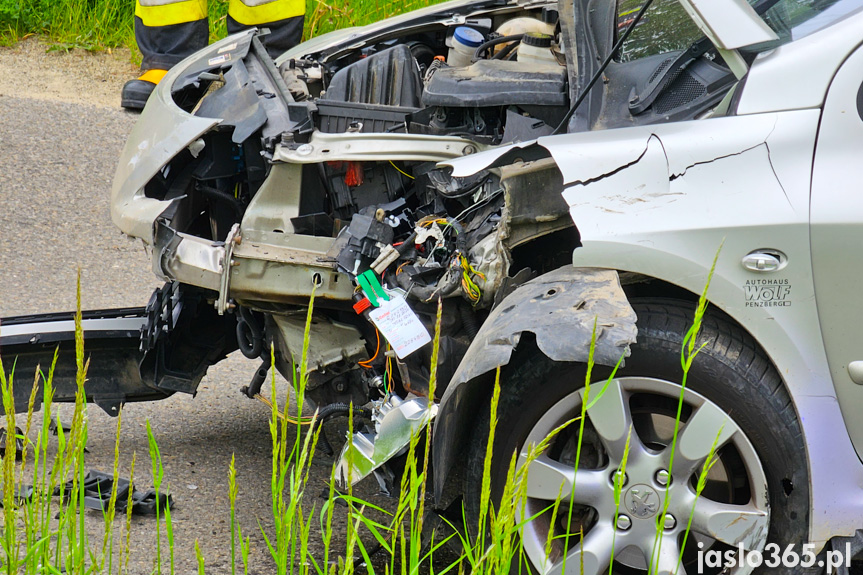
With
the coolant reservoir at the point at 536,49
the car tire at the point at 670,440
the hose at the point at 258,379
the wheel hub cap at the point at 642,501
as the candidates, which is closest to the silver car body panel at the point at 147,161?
the hose at the point at 258,379

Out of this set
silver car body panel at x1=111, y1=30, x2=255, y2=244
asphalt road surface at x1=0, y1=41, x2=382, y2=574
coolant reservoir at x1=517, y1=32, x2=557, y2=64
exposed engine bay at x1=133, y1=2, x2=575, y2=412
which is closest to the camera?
exposed engine bay at x1=133, y1=2, x2=575, y2=412

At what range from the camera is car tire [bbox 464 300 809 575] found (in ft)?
8.38

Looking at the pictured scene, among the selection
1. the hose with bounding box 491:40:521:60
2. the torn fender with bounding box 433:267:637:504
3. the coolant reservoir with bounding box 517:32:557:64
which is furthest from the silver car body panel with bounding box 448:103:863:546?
the hose with bounding box 491:40:521:60

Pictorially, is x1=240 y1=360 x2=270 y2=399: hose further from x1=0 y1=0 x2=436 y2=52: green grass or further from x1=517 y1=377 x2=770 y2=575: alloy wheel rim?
x1=0 y1=0 x2=436 y2=52: green grass

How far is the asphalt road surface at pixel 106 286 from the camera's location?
342cm

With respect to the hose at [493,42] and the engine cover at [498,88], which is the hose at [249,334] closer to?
the engine cover at [498,88]

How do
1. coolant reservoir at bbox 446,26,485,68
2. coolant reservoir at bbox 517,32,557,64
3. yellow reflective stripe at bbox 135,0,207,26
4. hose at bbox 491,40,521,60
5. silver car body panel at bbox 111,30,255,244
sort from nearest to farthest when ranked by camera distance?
1. silver car body panel at bbox 111,30,255,244
2. coolant reservoir at bbox 517,32,557,64
3. hose at bbox 491,40,521,60
4. coolant reservoir at bbox 446,26,485,68
5. yellow reflective stripe at bbox 135,0,207,26

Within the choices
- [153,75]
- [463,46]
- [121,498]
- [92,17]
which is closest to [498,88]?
[463,46]

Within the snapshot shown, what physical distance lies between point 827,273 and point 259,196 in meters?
1.82

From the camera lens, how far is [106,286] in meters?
5.49

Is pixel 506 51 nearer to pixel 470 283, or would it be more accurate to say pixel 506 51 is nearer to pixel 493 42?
pixel 493 42

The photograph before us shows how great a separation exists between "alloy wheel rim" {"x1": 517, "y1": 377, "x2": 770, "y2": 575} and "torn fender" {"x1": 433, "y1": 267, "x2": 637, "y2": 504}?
8.0 inches

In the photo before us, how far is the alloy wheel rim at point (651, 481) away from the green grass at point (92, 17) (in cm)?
629

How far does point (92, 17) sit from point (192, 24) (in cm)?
239
